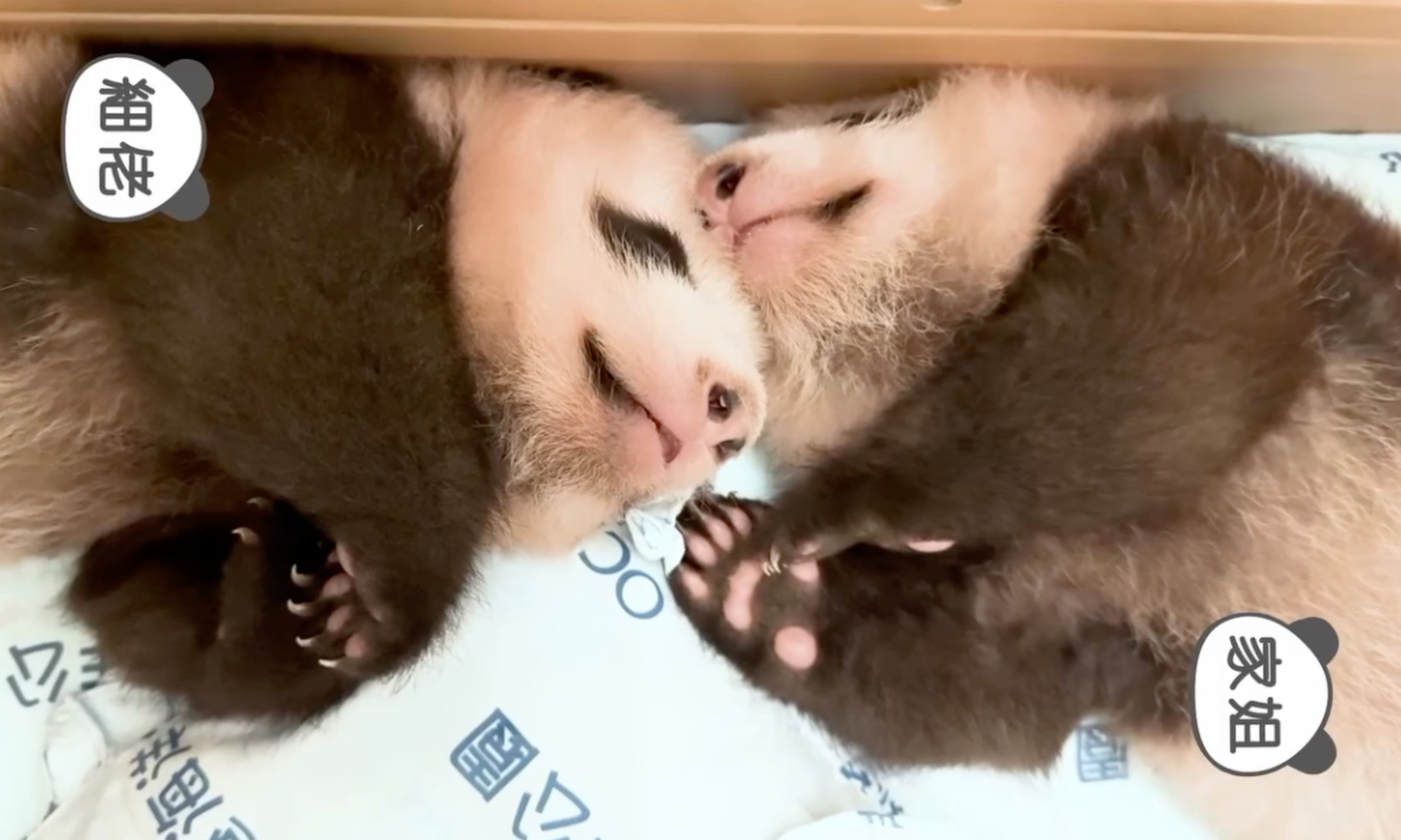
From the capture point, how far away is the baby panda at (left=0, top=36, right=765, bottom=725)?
3.54ft

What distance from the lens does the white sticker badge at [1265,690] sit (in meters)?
1.30

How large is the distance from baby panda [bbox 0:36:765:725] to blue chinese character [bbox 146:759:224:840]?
6cm

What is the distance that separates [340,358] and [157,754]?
476 millimetres

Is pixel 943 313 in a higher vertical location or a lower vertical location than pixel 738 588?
higher

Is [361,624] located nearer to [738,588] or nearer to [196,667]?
[196,667]

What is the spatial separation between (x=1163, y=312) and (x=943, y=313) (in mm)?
215

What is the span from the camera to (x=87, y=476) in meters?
1.22

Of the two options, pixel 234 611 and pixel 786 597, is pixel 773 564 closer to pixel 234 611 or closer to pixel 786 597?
pixel 786 597

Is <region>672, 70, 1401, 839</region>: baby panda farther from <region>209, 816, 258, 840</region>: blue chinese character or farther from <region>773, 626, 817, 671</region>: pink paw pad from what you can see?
<region>209, 816, 258, 840</region>: blue chinese character

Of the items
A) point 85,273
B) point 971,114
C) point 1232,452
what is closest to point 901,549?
point 1232,452

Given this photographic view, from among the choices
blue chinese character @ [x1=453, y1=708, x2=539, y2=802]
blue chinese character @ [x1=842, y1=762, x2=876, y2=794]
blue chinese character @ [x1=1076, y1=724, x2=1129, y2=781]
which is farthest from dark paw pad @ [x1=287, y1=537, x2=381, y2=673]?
blue chinese character @ [x1=1076, y1=724, x2=1129, y2=781]

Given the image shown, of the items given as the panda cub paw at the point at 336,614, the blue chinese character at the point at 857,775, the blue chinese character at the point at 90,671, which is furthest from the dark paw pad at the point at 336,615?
the blue chinese character at the point at 857,775

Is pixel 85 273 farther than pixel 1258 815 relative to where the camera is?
No

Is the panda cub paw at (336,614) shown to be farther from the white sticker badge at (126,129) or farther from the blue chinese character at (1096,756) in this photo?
the blue chinese character at (1096,756)
